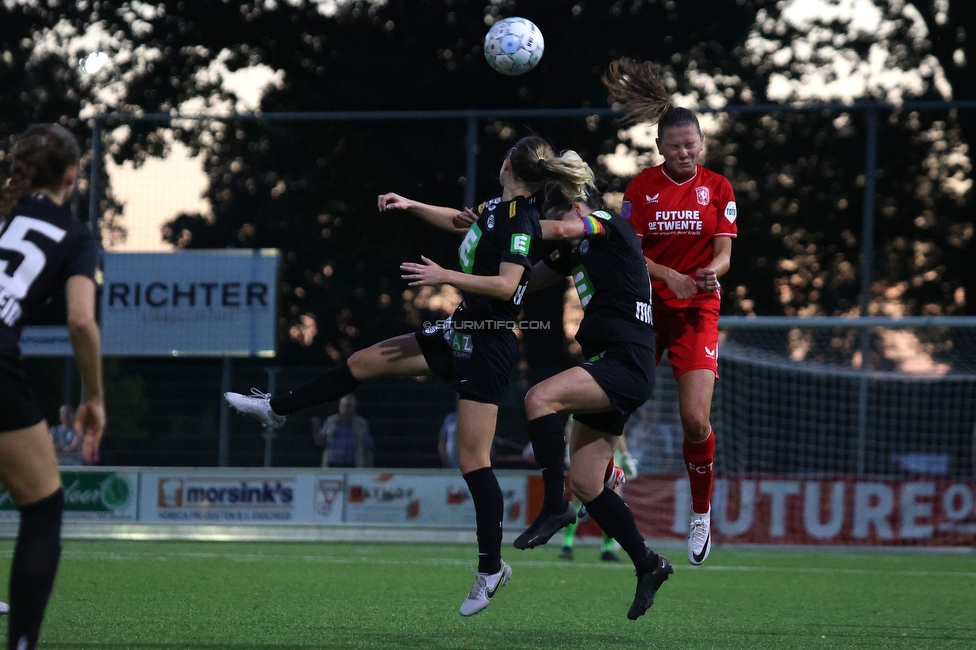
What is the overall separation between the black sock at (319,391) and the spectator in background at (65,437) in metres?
8.38

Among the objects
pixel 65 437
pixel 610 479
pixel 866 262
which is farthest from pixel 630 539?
pixel 65 437

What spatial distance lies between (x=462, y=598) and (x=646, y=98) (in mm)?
3182

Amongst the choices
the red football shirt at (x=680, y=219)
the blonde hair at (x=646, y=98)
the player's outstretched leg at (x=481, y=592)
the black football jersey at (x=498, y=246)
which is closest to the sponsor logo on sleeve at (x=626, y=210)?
the red football shirt at (x=680, y=219)

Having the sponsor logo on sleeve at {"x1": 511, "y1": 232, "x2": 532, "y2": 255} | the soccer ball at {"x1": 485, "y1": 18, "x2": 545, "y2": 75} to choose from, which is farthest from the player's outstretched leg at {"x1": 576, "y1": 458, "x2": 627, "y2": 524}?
the soccer ball at {"x1": 485, "y1": 18, "x2": 545, "y2": 75}

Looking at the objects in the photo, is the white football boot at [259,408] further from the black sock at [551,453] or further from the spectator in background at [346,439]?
the spectator in background at [346,439]

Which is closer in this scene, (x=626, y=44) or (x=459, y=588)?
(x=459, y=588)

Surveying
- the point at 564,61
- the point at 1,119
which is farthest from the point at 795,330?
the point at 1,119

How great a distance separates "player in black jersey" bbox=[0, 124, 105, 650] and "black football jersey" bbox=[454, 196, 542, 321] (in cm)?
225

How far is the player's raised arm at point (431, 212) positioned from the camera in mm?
6273

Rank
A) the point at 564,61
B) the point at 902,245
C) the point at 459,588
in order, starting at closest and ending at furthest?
the point at 459,588, the point at 902,245, the point at 564,61

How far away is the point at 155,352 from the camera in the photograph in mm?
14102

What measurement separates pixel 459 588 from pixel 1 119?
14449 millimetres

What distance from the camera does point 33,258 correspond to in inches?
151

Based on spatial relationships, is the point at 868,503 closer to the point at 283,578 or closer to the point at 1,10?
the point at 283,578
